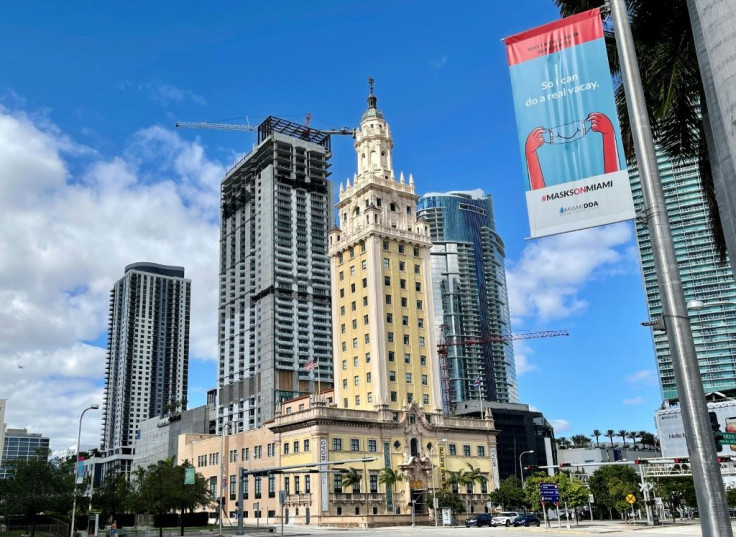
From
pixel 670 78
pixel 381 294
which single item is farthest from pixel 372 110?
pixel 670 78

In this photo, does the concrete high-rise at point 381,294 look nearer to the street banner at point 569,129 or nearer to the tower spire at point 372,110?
the tower spire at point 372,110

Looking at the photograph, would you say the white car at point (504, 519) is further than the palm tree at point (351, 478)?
No

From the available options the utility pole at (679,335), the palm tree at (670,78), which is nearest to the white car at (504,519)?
the palm tree at (670,78)

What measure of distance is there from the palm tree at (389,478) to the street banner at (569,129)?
254 feet

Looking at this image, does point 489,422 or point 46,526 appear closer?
point 46,526

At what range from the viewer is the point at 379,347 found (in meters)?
94.1

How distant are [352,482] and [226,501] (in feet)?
96.0

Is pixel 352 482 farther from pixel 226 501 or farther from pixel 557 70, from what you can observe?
pixel 557 70

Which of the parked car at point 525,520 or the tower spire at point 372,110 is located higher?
the tower spire at point 372,110

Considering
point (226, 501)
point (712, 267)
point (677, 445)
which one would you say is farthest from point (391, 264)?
point (677, 445)

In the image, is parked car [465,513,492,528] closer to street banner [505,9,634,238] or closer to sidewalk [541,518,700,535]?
sidewalk [541,518,700,535]

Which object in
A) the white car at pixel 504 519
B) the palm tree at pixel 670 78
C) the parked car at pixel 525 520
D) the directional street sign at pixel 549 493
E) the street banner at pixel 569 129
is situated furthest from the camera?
the white car at pixel 504 519

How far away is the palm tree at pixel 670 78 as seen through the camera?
1903 centimetres

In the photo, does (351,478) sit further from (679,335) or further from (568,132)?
(679,335)
